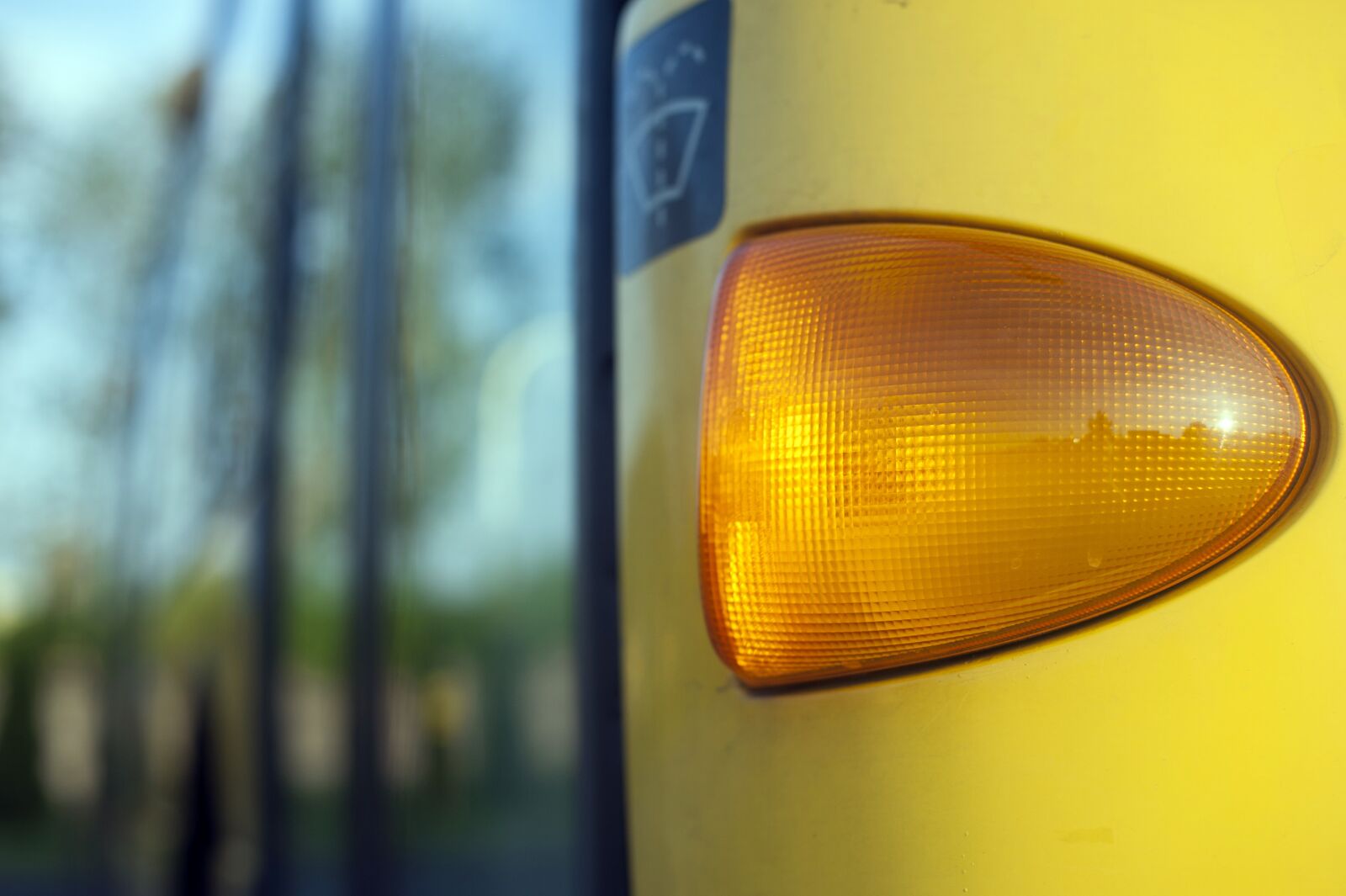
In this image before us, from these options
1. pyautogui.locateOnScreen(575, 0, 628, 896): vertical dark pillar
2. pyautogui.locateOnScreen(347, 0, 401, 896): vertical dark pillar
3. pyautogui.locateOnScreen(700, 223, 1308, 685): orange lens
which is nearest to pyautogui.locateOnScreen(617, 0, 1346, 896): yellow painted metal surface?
pyautogui.locateOnScreen(700, 223, 1308, 685): orange lens

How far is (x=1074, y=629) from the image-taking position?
0.75 metres

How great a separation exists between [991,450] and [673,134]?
39 centimetres

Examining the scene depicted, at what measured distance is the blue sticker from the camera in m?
0.92

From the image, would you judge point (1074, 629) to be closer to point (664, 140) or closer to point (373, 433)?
point (664, 140)

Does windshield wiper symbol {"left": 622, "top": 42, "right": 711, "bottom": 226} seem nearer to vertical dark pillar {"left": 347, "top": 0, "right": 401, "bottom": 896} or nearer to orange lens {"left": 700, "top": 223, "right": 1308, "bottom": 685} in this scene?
orange lens {"left": 700, "top": 223, "right": 1308, "bottom": 685}

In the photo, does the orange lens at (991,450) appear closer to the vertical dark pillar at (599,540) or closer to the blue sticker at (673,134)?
the blue sticker at (673,134)

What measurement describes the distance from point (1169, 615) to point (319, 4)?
1.95 metres

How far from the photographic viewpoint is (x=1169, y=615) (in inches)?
28.9

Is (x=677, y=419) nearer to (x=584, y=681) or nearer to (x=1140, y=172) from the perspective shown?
(x=1140, y=172)

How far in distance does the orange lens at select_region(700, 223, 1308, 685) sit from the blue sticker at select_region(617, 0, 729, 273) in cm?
18

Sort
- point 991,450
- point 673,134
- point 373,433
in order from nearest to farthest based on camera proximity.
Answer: point 991,450
point 673,134
point 373,433

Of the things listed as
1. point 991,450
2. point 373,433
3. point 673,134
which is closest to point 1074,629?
point 991,450

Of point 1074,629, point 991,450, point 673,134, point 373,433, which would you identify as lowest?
point 1074,629

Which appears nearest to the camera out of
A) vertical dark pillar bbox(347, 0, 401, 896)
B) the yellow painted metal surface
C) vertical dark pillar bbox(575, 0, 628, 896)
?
the yellow painted metal surface
